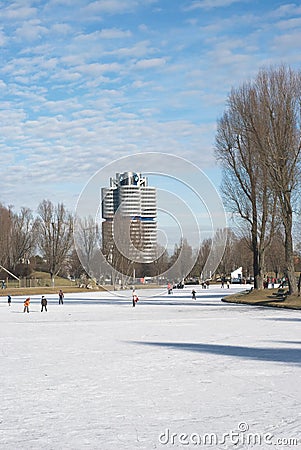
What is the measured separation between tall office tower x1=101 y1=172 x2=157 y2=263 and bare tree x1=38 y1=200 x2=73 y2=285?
3160 centimetres

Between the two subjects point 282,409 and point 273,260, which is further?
point 273,260

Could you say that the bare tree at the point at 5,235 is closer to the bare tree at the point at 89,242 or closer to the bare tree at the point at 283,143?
the bare tree at the point at 89,242

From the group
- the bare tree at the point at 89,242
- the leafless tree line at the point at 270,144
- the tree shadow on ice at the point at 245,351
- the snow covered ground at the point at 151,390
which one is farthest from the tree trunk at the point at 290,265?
the bare tree at the point at 89,242

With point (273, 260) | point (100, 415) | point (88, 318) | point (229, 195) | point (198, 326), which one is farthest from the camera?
point (273, 260)

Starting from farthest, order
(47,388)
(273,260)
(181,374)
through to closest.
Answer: (273,260) < (181,374) < (47,388)

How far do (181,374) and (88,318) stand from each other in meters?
17.6

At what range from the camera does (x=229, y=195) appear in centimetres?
4847

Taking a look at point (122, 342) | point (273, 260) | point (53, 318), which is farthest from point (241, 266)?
point (122, 342)

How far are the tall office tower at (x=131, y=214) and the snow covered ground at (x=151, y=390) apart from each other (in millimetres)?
31586

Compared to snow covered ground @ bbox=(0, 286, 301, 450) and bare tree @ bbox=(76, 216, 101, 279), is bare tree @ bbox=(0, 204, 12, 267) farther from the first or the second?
snow covered ground @ bbox=(0, 286, 301, 450)

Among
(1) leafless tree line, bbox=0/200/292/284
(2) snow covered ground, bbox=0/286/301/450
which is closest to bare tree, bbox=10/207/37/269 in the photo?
(1) leafless tree line, bbox=0/200/292/284

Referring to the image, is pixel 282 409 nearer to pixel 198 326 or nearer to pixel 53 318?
pixel 198 326

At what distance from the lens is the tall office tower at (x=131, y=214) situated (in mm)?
52656

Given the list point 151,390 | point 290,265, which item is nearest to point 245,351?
point 151,390
